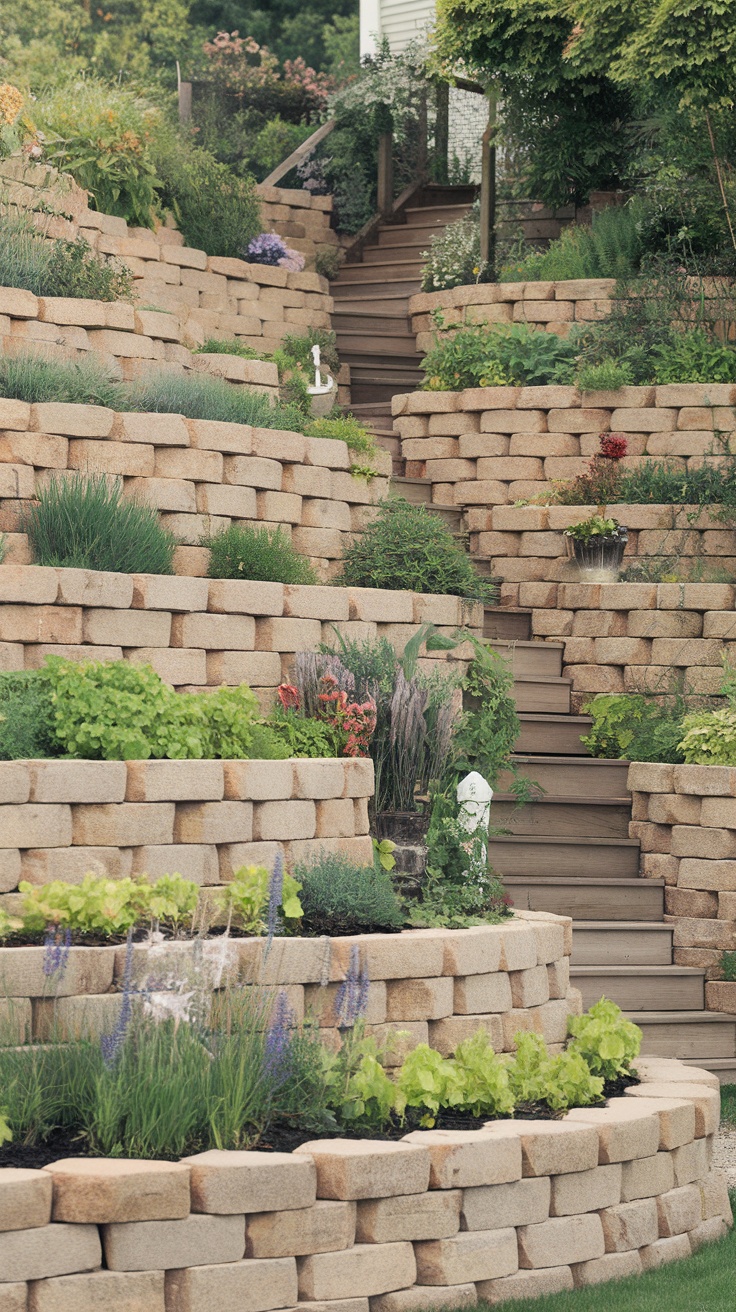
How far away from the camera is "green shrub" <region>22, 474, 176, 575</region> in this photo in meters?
6.91

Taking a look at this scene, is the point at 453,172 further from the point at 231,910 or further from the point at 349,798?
the point at 231,910

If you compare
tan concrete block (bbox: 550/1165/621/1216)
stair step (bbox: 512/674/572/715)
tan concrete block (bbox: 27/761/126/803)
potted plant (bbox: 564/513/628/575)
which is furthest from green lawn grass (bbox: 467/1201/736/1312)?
potted plant (bbox: 564/513/628/575)

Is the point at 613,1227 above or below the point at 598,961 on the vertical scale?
below

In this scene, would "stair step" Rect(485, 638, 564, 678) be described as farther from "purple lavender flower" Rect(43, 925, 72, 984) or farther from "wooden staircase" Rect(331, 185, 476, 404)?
"purple lavender flower" Rect(43, 925, 72, 984)

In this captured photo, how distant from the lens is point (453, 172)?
14648 millimetres

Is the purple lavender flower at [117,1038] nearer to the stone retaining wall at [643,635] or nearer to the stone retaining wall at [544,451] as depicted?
the stone retaining wall at [643,635]

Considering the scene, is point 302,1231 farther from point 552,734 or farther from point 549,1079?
point 552,734

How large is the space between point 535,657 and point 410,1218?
5.13m

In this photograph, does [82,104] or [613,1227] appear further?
[82,104]

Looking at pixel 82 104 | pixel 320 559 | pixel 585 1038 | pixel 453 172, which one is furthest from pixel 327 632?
pixel 453 172

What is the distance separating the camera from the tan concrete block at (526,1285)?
188 inches

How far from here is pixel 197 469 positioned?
7.79 metres

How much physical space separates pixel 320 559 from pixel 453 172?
7.24 metres

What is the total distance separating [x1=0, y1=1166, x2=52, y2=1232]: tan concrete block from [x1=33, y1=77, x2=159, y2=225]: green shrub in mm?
7829
